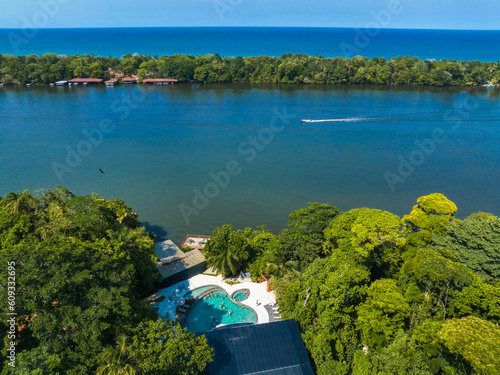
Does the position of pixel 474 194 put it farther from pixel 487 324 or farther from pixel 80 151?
pixel 80 151

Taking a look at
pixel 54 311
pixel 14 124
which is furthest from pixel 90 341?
pixel 14 124

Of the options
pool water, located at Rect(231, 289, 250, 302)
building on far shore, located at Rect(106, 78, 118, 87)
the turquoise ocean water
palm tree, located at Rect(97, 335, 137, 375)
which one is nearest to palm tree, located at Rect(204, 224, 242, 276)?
pool water, located at Rect(231, 289, 250, 302)

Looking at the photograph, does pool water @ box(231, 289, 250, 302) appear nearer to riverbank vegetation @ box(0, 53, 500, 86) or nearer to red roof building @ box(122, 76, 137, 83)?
riverbank vegetation @ box(0, 53, 500, 86)

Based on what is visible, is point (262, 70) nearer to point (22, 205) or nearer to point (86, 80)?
point (86, 80)

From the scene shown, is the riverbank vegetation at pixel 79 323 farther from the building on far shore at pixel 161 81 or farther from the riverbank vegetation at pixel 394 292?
the building on far shore at pixel 161 81

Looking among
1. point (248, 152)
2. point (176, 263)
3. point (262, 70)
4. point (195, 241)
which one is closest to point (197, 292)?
point (176, 263)

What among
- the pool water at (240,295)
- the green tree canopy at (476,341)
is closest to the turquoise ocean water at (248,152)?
the pool water at (240,295)
